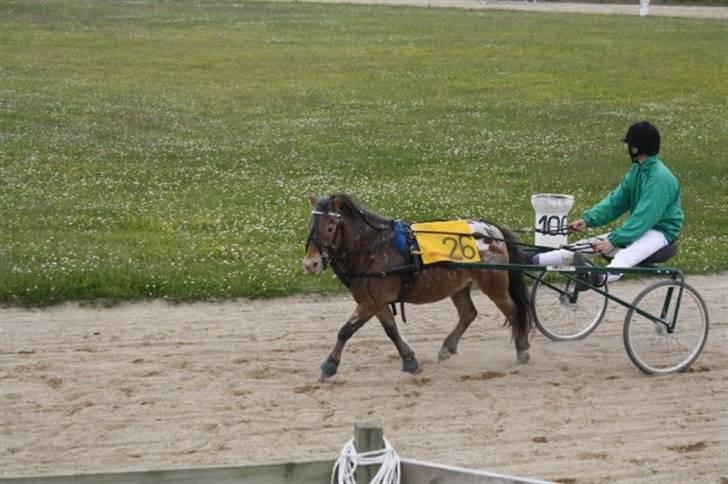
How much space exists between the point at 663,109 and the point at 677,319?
15383 mm

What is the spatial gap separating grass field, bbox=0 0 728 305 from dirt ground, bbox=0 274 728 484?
1.12m

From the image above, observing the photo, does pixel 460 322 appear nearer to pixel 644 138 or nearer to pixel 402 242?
pixel 402 242

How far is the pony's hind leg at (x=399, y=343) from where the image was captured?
9430 millimetres

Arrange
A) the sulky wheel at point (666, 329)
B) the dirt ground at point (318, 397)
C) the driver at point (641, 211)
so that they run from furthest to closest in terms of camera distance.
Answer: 1. the sulky wheel at point (666, 329)
2. the driver at point (641, 211)
3. the dirt ground at point (318, 397)

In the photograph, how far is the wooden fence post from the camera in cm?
500

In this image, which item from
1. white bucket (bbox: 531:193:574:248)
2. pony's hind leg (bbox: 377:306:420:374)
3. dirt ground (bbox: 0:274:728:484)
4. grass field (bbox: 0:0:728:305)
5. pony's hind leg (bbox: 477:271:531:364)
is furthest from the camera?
grass field (bbox: 0:0:728:305)

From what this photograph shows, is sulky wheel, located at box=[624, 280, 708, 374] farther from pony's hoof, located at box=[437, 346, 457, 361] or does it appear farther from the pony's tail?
pony's hoof, located at box=[437, 346, 457, 361]

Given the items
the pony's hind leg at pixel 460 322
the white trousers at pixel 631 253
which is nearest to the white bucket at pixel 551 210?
the white trousers at pixel 631 253

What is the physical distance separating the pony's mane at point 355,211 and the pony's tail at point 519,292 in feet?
3.45

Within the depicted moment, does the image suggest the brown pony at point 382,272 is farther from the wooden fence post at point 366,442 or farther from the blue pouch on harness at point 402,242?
the wooden fence post at point 366,442

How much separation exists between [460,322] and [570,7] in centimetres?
3819

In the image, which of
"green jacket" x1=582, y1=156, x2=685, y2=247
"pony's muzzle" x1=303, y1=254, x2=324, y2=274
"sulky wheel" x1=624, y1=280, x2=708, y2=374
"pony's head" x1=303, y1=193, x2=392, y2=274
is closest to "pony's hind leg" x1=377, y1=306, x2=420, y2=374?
"pony's head" x1=303, y1=193, x2=392, y2=274

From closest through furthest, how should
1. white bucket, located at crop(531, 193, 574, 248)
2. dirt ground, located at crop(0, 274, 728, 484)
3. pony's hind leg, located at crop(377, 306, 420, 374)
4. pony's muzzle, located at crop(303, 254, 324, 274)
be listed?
1. dirt ground, located at crop(0, 274, 728, 484)
2. pony's muzzle, located at crop(303, 254, 324, 274)
3. pony's hind leg, located at crop(377, 306, 420, 374)
4. white bucket, located at crop(531, 193, 574, 248)

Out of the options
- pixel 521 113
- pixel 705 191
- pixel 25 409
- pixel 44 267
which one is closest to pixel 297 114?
pixel 521 113
